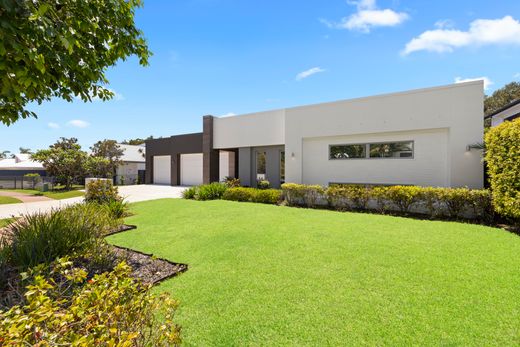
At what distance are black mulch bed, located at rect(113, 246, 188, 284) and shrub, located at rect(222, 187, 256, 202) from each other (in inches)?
305

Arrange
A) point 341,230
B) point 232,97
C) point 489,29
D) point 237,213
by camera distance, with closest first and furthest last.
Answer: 1. point 341,230
2. point 489,29
3. point 237,213
4. point 232,97

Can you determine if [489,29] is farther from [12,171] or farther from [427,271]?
[12,171]

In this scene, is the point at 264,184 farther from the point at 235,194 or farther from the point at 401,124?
the point at 401,124

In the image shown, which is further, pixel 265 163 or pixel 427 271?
pixel 265 163

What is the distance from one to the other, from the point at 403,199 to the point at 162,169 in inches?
902

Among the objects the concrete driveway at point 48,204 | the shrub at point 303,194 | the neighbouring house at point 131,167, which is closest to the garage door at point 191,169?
the concrete driveway at point 48,204

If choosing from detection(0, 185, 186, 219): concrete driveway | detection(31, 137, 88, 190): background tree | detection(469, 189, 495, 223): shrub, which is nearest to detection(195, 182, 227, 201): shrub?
detection(0, 185, 186, 219): concrete driveway

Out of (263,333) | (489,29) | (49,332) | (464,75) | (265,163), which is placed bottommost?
(263,333)

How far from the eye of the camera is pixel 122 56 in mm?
3965

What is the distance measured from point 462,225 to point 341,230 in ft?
12.4

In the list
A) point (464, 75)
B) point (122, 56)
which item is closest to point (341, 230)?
point (122, 56)

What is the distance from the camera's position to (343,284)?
11.8 ft

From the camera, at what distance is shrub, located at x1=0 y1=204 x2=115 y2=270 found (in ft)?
12.6

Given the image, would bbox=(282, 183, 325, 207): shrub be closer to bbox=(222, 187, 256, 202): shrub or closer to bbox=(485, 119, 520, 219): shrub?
bbox=(222, 187, 256, 202): shrub
